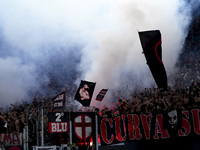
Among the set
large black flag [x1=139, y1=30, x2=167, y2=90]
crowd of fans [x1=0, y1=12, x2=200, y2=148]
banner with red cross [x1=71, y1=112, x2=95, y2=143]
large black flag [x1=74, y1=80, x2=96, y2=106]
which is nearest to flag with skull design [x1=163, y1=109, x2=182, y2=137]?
crowd of fans [x1=0, y1=12, x2=200, y2=148]

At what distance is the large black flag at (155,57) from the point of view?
434 inches

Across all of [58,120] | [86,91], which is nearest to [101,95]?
[86,91]

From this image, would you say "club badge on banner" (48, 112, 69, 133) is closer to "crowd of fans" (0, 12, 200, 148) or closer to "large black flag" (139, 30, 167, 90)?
"crowd of fans" (0, 12, 200, 148)

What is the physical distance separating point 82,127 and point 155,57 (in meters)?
3.87

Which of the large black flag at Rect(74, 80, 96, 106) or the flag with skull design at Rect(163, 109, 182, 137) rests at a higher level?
the large black flag at Rect(74, 80, 96, 106)

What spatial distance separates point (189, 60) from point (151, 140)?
1467 cm

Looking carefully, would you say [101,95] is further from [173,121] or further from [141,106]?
[173,121]

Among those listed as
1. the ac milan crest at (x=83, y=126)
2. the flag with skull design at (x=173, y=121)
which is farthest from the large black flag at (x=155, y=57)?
the ac milan crest at (x=83, y=126)

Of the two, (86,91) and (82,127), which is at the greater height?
(86,91)

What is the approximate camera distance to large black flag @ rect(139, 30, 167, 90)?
11.0 m

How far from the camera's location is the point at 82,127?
480 inches

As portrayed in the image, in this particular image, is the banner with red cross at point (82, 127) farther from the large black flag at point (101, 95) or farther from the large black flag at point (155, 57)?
the large black flag at point (101, 95)

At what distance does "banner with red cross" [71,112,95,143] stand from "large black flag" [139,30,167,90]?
3035mm

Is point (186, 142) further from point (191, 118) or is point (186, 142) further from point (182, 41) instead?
point (182, 41)
